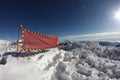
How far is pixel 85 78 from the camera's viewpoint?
7.66m

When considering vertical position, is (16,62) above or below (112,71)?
above

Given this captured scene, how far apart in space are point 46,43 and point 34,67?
500 centimetres

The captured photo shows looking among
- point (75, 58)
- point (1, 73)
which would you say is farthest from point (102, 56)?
point (1, 73)

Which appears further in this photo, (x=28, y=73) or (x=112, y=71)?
(x=112, y=71)

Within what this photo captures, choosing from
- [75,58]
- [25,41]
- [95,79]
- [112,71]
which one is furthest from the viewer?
[75,58]

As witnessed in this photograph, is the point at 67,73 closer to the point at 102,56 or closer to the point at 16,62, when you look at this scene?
the point at 16,62

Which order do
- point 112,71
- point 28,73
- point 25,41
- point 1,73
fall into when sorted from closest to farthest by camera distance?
point 1,73, point 28,73, point 25,41, point 112,71

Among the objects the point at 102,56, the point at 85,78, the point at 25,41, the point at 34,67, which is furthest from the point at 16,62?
the point at 102,56

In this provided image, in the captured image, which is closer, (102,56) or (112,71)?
(112,71)

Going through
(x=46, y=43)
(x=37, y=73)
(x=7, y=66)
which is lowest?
(x=37, y=73)

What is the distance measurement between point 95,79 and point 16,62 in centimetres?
471

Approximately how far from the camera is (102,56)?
1329 centimetres

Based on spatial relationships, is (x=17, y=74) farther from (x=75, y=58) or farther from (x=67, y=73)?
(x=75, y=58)

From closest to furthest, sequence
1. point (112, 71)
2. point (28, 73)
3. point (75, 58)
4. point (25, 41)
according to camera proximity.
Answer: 1. point (28, 73)
2. point (25, 41)
3. point (112, 71)
4. point (75, 58)
